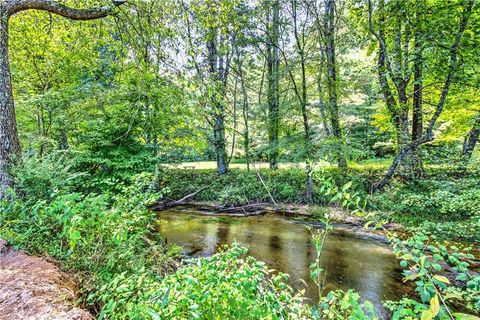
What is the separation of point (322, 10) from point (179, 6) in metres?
7.94

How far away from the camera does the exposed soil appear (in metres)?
1.67

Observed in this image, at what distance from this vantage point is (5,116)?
3.82 meters

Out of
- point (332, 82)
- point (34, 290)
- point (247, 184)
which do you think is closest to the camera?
point (34, 290)

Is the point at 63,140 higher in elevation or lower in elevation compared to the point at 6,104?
lower

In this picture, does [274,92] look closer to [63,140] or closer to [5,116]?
[63,140]

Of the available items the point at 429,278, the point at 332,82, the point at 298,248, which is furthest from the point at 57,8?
the point at 332,82

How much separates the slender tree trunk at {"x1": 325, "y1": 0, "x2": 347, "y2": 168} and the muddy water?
2.93 metres

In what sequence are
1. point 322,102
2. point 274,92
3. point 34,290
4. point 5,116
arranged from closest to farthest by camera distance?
point 34,290, point 5,116, point 322,102, point 274,92

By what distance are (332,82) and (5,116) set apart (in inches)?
336

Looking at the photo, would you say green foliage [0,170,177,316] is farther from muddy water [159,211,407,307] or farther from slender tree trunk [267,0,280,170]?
slender tree trunk [267,0,280,170]

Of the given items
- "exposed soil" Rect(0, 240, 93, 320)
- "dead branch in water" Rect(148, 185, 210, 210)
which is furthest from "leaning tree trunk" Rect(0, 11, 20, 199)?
"dead branch in water" Rect(148, 185, 210, 210)

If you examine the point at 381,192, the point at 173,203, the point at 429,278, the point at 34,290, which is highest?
the point at 429,278

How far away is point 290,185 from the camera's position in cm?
998

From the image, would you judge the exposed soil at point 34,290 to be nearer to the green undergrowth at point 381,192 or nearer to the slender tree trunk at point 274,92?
the green undergrowth at point 381,192
